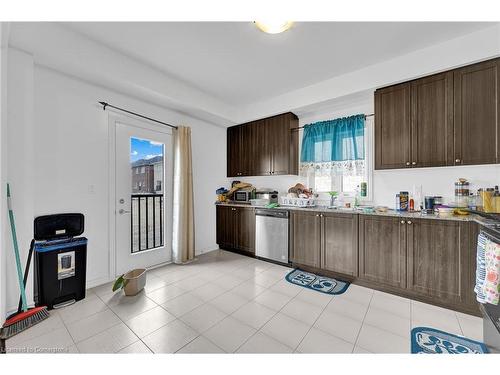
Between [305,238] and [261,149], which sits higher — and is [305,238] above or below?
below

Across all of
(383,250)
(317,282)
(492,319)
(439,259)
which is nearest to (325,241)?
(317,282)

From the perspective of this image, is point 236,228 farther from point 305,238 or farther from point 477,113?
point 477,113

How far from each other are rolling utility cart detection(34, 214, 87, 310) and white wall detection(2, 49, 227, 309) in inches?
5.5

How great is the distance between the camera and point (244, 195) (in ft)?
13.0

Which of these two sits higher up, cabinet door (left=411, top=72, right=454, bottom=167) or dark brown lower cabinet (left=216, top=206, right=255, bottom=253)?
cabinet door (left=411, top=72, right=454, bottom=167)

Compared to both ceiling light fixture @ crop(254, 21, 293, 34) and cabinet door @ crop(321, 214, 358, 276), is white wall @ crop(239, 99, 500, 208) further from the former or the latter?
ceiling light fixture @ crop(254, 21, 293, 34)

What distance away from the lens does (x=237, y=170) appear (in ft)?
14.0

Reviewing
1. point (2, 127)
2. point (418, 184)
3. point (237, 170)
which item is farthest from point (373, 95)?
point (2, 127)

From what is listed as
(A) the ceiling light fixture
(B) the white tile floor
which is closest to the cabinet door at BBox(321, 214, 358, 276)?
(B) the white tile floor

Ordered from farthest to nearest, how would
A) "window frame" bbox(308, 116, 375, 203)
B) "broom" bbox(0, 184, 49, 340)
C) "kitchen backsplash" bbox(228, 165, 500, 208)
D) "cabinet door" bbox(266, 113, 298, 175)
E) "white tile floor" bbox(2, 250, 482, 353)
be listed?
1. "cabinet door" bbox(266, 113, 298, 175)
2. "window frame" bbox(308, 116, 375, 203)
3. "kitchen backsplash" bbox(228, 165, 500, 208)
4. "broom" bbox(0, 184, 49, 340)
5. "white tile floor" bbox(2, 250, 482, 353)

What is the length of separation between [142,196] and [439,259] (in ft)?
12.4

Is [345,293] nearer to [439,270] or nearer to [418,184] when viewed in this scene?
[439,270]

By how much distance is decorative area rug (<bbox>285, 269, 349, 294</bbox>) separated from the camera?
2518mm

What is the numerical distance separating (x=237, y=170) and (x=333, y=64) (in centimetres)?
243
